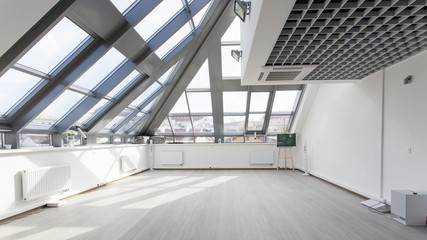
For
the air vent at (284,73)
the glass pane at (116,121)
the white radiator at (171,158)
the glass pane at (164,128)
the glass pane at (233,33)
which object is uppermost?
the glass pane at (233,33)

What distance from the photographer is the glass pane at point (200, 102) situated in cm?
850

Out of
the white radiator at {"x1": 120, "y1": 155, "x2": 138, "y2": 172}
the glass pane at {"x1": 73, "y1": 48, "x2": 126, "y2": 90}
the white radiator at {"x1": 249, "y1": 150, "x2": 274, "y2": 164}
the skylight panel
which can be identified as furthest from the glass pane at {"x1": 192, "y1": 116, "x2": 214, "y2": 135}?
the skylight panel

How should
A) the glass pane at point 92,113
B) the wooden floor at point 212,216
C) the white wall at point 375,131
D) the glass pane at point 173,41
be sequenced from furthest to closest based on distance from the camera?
the glass pane at point 92,113 → the glass pane at point 173,41 → the white wall at point 375,131 → the wooden floor at point 212,216

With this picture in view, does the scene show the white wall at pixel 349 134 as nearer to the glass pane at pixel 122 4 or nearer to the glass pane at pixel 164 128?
the glass pane at pixel 122 4

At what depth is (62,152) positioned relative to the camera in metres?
5.09

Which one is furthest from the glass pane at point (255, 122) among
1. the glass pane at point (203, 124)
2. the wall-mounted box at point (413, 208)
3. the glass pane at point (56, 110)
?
the glass pane at point (56, 110)

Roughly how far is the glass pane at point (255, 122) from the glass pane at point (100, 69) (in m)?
5.65

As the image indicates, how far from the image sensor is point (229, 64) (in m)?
7.57

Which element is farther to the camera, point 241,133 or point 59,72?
point 241,133

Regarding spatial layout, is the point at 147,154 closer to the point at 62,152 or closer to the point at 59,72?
the point at 62,152

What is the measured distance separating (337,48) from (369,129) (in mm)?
2598

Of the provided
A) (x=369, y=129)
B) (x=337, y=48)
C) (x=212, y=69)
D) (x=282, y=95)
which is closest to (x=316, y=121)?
(x=282, y=95)

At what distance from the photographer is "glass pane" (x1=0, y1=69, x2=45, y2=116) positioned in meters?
3.69

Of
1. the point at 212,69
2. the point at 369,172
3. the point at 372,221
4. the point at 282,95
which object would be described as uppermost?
the point at 212,69
